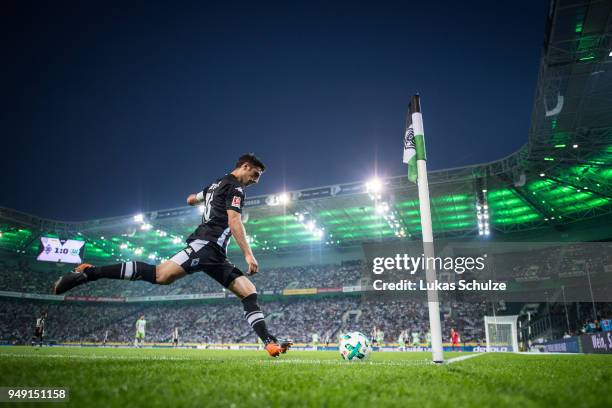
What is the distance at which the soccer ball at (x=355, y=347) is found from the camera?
7406 millimetres

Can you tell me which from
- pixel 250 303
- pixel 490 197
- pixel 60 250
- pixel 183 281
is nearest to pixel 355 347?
pixel 250 303

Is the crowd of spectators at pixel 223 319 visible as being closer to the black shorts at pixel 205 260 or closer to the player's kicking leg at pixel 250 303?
the player's kicking leg at pixel 250 303

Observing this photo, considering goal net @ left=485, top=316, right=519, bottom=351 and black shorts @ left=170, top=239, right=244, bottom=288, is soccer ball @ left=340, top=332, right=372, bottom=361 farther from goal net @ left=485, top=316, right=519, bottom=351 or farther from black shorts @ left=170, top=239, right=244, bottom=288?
goal net @ left=485, top=316, right=519, bottom=351

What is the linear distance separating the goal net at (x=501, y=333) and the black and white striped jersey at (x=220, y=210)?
27.2m

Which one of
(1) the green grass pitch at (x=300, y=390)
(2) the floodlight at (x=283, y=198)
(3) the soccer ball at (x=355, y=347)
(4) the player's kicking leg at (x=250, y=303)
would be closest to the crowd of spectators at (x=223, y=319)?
(2) the floodlight at (x=283, y=198)

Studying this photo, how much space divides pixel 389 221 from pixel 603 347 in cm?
2101

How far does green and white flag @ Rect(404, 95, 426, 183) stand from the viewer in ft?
18.4

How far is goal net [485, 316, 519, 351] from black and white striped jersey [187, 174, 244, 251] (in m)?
27.2

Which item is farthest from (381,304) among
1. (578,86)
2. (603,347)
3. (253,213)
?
(578,86)

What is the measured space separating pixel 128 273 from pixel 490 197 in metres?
30.3

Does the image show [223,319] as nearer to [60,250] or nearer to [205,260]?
[60,250]

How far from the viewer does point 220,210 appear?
520 centimetres

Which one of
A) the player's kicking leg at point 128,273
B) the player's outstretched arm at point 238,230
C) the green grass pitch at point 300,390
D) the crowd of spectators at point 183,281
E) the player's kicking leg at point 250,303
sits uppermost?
the crowd of spectators at point 183,281

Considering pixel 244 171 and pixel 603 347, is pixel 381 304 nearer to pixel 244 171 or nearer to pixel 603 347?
pixel 603 347
